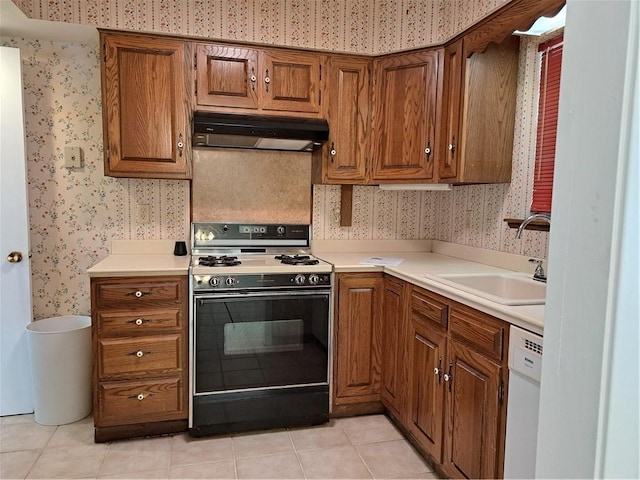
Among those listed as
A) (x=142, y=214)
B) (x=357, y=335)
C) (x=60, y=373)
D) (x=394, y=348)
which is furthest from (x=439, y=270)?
(x=60, y=373)

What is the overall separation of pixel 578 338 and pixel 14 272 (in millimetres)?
2940

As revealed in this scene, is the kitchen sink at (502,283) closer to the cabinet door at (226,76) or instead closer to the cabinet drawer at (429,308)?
the cabinet drawer at (429,308)

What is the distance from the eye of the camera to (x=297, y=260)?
2.72 meters

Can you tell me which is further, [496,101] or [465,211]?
[465,211]

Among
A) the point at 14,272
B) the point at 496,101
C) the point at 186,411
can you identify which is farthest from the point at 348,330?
the point at 14,272

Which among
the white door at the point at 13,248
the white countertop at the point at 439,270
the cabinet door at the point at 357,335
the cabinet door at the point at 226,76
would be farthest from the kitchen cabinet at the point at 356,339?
the white door at the point at 13,248

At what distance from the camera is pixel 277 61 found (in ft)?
8.92

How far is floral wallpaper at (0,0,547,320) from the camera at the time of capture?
2.57 m

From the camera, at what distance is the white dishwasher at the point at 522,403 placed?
58.1 inches

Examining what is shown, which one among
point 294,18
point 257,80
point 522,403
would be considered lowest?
point 522,403

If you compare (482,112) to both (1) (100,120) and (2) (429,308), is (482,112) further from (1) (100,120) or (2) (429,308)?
(1) (100,120)

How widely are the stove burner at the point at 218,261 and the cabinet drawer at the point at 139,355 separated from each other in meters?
0.42

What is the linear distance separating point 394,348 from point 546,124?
142cm

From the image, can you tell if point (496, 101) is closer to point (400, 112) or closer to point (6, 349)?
point (400, 112)
